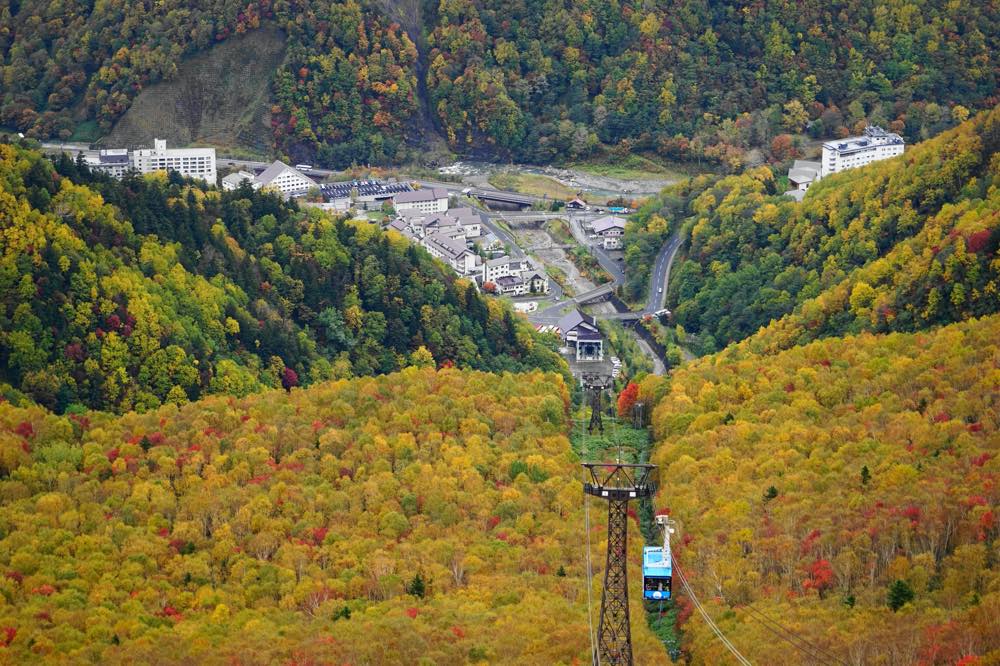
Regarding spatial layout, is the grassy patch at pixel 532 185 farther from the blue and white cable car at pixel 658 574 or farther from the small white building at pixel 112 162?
the blue and white cable car at pixel 658 574

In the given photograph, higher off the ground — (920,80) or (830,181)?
(920,80)

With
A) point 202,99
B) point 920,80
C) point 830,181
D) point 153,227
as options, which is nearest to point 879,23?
point 920,80

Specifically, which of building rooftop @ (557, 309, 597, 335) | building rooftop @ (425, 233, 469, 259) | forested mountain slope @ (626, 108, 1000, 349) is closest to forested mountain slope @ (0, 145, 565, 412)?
building rooftop @ (557, 309, 597, 335)

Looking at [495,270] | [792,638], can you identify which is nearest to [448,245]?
[495,270]

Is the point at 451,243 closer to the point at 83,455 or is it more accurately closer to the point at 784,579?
the point at 83,455

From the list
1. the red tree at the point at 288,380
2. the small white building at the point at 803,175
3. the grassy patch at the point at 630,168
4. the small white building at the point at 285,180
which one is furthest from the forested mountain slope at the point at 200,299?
the grassy patch at the point at 630,168

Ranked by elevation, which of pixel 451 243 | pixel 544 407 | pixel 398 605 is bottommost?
pixel 398 605
